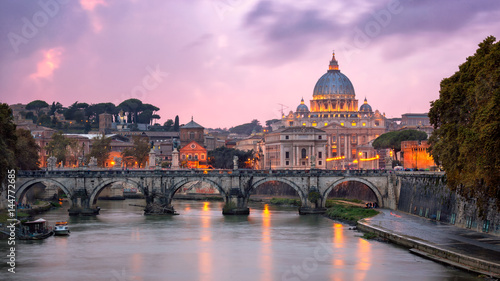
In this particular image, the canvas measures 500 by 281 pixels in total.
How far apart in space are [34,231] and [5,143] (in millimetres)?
8925

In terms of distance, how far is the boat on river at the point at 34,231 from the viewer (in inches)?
2203

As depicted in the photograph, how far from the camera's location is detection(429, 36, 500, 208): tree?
38344 millimetres

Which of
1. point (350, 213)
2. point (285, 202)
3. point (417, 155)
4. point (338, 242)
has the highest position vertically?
point (417, 155)

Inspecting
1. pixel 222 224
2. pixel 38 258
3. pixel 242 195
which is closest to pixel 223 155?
pixel 242 195

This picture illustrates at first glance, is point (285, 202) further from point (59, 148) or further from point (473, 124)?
point (473, 124)

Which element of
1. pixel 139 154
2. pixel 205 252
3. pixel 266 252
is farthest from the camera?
pixel 139 154

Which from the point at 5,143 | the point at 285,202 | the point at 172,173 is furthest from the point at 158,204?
the point at 285,202

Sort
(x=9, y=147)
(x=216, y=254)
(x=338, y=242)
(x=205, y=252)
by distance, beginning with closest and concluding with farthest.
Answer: (x=216, y=254)
(x=205, y=252)
(x=338, y=242)
(x=9, y=147)

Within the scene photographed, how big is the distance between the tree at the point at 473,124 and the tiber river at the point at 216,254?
5374 mm

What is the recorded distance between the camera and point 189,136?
182 m

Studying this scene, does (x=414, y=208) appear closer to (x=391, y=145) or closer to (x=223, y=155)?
(x=391, y=145)

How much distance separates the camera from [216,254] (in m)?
50.6

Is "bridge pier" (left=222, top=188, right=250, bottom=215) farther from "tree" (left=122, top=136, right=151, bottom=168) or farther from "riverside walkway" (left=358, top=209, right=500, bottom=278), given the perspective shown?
"tree" (left=122, top=136, right=151, bottom=168)

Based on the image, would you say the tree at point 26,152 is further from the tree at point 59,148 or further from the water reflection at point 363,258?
the water reflection at point 363,258
